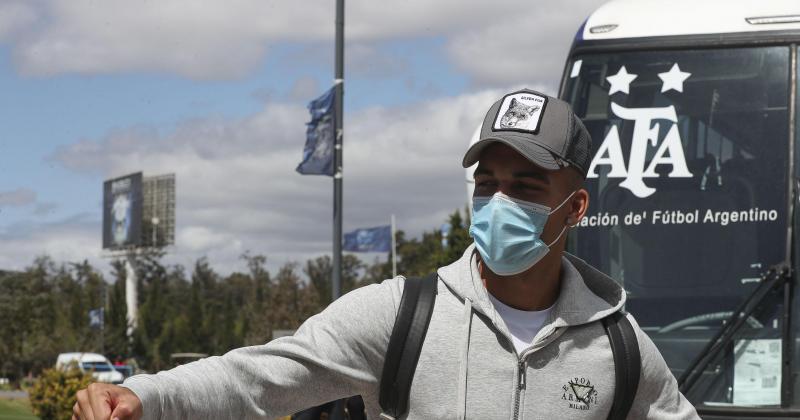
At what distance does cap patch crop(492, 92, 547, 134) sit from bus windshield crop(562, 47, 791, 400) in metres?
4.60

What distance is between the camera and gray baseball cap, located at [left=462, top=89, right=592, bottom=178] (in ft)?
9.85

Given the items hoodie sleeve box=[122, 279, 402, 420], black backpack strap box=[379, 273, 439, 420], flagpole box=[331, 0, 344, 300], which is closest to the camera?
hoodie sleeve box=[122, 279, 402, 420]

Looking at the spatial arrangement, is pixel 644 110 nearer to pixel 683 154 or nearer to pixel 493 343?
pixel 683 154

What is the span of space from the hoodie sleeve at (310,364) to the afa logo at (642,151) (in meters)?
5.00

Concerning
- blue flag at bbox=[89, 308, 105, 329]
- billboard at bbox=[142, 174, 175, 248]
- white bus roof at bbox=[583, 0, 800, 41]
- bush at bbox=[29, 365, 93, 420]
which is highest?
white bus roof at bbox=[583, 0, 800, 41]

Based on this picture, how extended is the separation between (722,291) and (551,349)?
4.76 metres

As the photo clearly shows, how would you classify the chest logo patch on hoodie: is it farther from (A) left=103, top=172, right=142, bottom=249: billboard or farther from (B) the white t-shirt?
(A) left=103, top=172, right=142, bottom=249: billboard

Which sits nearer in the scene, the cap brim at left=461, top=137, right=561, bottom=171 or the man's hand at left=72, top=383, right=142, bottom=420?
the man's hand at left=72, top=383, right=142, bottom=420

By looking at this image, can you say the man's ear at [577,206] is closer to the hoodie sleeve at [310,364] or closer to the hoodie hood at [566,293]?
the hoodie hood at [566,293]

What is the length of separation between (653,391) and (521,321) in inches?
14.5

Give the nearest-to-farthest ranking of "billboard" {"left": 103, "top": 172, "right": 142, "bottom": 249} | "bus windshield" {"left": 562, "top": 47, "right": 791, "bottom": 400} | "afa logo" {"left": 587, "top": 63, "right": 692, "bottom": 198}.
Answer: "bus windshield" {"left": 562, "top": 47, "right": 791, "bottom": 400} < "afa logo" {"left": 587, "top": 63, "right": 692, "bottom": 198} < "billboard" {"left": 103, "top": 172, "right": 142, "bottom": 249}

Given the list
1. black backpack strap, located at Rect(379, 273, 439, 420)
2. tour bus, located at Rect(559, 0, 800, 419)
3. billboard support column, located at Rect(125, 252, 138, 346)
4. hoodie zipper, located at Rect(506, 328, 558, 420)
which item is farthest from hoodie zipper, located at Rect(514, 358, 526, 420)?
billboard support column, located at Rect(125, 252, 138, 346)

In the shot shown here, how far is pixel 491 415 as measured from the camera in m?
2.96

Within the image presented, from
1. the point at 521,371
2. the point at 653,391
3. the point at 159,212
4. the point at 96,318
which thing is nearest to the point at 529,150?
the point at 521,371
